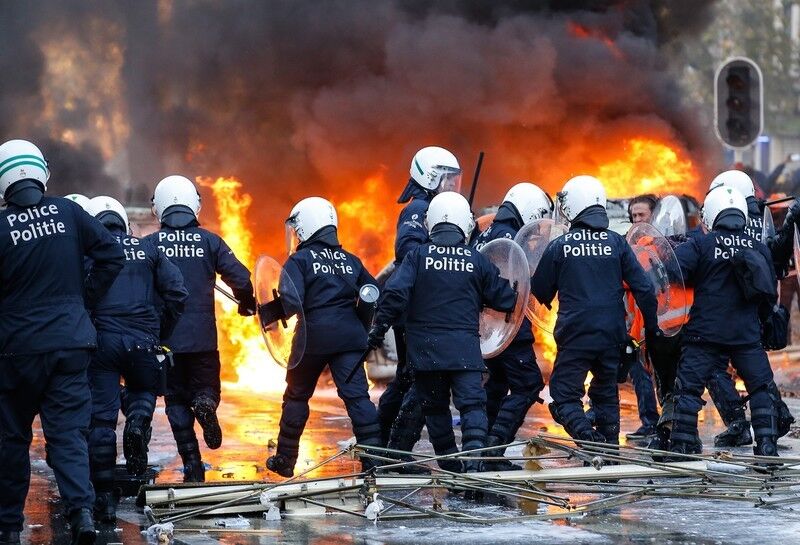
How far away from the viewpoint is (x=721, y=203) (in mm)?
8984

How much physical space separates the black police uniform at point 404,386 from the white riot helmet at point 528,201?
1.68ft

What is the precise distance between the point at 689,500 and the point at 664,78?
A: 12.3 meters

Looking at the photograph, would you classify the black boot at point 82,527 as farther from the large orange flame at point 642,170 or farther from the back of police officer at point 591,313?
the large orange flame at point 642,170

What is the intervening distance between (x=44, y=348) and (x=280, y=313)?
7.39 ft

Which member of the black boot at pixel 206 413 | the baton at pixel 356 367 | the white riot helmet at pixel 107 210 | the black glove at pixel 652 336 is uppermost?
the white riot helmet at pixel 107 210

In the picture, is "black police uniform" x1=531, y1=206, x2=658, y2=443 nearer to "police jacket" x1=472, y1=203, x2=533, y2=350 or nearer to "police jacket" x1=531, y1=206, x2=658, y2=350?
"police jacket" x1=531, y1=206, x2=658, y2=350

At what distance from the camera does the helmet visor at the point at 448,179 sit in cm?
958

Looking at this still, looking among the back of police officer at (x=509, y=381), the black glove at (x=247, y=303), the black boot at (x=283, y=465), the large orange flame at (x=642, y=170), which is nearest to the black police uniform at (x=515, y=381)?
the back of police officer at (x=509, y=381)

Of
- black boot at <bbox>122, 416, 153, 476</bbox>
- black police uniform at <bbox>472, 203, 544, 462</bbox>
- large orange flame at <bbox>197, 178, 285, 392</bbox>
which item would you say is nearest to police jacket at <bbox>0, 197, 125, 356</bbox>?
black boot at <bbox>122, 416, 153, 476</bbox>

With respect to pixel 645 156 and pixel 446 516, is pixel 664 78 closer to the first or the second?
pixel 645 156

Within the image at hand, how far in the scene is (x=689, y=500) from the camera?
7.68 meters

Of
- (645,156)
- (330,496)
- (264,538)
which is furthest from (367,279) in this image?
(645,156)

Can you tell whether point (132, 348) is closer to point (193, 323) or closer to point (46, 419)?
point (193, 323)

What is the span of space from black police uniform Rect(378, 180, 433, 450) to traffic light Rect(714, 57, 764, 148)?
8.04 metres
